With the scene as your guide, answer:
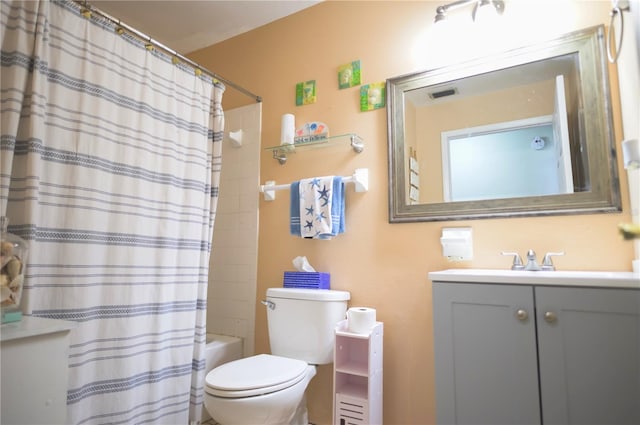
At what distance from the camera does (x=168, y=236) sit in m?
1.51

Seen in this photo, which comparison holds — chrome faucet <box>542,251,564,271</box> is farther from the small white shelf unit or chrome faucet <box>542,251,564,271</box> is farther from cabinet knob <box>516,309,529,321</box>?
the small white shelf unit

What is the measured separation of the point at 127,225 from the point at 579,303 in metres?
→ 1.56

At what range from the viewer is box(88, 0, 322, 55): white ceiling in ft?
7.05

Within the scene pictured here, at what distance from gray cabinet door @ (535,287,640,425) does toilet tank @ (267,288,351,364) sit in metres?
0.88

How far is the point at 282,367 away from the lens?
1487 mm

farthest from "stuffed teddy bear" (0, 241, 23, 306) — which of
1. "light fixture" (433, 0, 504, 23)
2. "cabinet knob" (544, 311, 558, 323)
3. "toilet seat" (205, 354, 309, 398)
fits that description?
"light fixture" (433, 0, 504, 23)

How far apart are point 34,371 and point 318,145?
152cm

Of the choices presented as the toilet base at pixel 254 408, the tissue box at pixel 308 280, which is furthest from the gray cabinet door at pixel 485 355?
the tissue box at pixel 308 280

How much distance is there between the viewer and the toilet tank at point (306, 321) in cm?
163

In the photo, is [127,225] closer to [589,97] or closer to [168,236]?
[168,236]

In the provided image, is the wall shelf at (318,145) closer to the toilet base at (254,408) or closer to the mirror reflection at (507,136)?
the mirror reflection at (507,136)

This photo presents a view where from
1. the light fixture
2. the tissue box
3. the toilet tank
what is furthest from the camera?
the tissue box

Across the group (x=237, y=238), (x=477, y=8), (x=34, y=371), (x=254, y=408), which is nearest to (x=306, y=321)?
(x=254, y=408)

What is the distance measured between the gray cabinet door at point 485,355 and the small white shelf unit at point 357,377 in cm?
40
